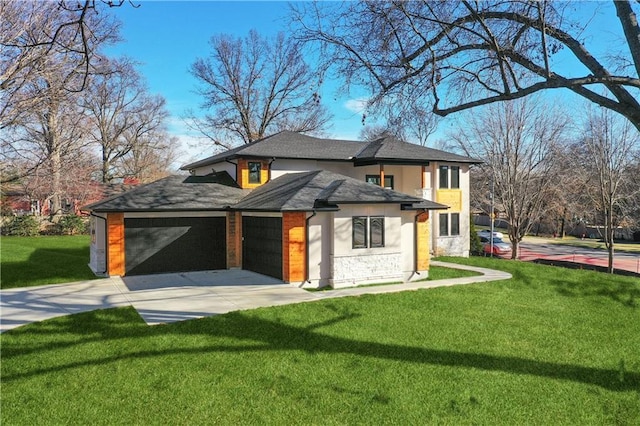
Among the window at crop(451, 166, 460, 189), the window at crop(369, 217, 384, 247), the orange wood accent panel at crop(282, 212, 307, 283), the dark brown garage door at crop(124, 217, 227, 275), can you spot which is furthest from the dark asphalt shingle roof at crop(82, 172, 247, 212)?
the window at crop(451, 166, 460, 189)

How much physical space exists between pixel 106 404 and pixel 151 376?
90cm

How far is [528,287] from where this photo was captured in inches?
562

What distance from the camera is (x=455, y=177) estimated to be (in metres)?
24.7

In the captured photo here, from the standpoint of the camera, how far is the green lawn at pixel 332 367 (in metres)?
5.62

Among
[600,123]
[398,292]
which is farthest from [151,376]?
[600,123]

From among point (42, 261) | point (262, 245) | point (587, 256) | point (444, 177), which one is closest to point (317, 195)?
point (262, 245)

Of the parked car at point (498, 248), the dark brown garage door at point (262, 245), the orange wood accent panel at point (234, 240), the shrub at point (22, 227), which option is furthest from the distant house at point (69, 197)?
the parked car at point (498, 248)

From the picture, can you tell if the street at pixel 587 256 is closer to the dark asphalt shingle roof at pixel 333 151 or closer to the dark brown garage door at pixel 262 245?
the dark asphalt shingle roof at pixel 333 151

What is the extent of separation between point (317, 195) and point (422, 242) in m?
4.54

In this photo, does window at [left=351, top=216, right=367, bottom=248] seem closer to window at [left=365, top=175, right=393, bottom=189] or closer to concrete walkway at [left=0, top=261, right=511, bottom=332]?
concrete walkway at [left=0, top=261, right=511, bottom=332]

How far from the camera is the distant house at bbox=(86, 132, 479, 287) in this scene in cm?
1403

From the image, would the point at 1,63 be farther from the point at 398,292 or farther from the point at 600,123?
the point at 600,123

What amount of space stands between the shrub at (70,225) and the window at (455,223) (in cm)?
2556

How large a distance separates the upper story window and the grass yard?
17.9m
